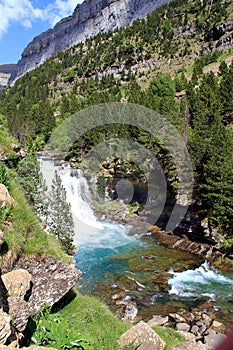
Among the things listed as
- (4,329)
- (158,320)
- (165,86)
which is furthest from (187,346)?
(165,86)

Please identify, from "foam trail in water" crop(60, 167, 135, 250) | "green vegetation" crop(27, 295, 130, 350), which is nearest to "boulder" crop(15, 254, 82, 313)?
"green vegetation" crop(27, 295, 130, 350)

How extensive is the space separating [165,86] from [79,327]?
69791mm

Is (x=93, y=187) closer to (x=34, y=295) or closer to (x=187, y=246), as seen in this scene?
(x=187, y=246)

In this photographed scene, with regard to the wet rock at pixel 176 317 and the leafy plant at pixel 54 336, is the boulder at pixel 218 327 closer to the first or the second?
the wet rock at pixel 176 317

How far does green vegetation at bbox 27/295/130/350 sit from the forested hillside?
1988 cm

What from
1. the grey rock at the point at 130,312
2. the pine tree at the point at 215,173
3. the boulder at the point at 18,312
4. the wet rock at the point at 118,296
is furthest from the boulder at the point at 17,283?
the pine tree at the point at 215,173

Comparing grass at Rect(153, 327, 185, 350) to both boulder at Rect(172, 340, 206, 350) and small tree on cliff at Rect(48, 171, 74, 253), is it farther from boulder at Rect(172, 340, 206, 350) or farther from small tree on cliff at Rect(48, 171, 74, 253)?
small tree on cliff at Rect(48, 171, 74, 253)

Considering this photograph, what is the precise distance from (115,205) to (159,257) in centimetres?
1577

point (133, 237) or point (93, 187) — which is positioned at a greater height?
point (93, 187)

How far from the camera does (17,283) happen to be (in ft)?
23.4

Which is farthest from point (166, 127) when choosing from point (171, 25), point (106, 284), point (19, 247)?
point (171, 25)

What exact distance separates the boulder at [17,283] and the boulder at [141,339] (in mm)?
4999

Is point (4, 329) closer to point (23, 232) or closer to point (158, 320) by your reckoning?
point (23, 232)

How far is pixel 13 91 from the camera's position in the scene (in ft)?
424
